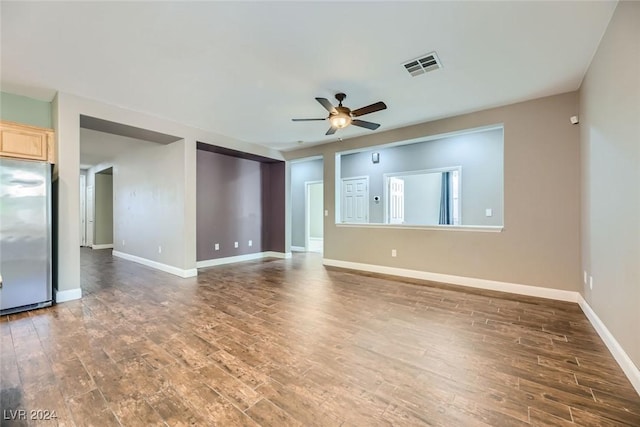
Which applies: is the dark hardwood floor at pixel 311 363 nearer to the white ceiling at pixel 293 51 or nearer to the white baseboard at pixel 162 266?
the white baseboard at pixel 162 266

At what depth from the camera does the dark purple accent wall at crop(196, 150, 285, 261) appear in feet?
18.7

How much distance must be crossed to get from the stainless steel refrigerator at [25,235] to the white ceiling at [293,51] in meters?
1.07

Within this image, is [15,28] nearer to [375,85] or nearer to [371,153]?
[375,85]

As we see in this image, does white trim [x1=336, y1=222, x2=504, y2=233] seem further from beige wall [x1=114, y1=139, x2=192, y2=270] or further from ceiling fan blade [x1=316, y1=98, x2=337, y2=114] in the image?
beige wall [x1=114, y1=139, x2=192, y2=270]

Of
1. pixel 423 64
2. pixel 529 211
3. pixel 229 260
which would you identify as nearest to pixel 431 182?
pixel 529 211

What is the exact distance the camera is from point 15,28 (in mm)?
2232

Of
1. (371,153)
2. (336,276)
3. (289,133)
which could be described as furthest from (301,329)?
(371,153)

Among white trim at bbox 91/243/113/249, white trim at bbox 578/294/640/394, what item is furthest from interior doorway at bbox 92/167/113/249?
white trim at bbox 578/294/640/394

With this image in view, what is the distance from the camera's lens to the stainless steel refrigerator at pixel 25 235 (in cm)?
293

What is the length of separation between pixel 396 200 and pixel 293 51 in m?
4.97

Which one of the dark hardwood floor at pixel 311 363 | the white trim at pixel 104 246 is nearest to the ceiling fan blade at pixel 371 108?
the dark hardwood floor at pixel 311 363

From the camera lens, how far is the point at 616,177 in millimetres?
2098

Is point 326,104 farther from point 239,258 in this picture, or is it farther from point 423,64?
point 239,258

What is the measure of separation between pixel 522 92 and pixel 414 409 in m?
3.80
